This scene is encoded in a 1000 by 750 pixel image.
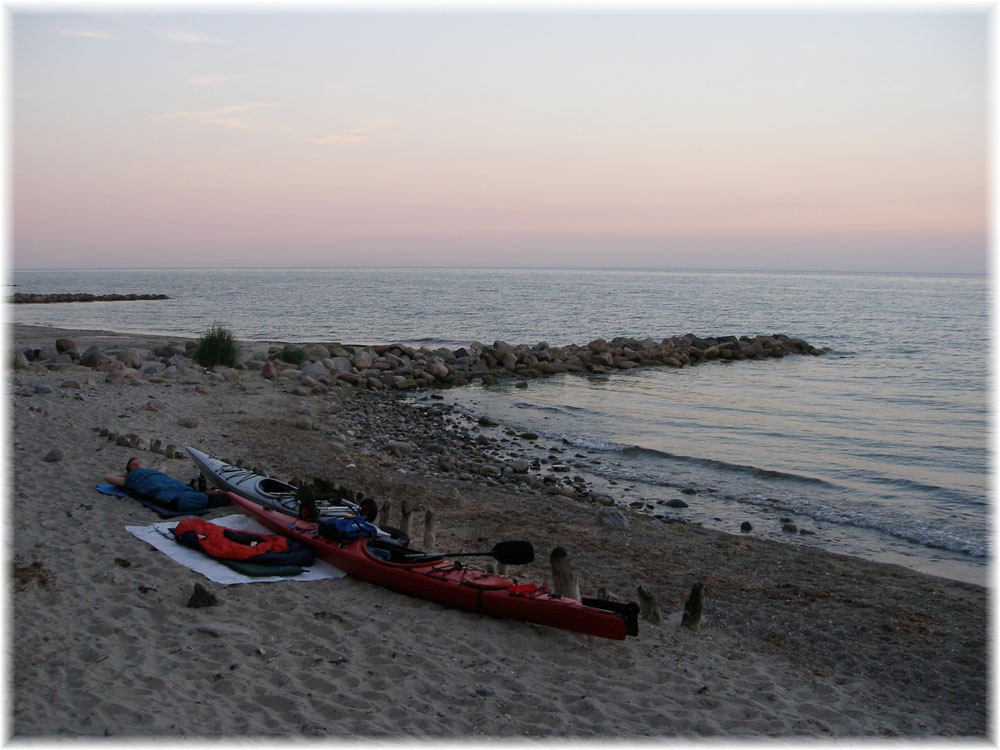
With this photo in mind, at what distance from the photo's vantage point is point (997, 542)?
9.82 metres

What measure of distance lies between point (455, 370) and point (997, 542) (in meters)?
17.1

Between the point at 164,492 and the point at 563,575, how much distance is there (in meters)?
4.99

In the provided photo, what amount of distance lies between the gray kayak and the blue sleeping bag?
0.42m

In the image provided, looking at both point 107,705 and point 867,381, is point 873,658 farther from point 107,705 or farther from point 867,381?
point 867,381

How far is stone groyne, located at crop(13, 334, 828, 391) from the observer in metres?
19.8

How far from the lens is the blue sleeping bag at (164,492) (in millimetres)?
8617

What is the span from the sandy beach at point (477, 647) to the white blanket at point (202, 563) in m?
0.11

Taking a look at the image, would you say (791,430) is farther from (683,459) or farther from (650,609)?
(650,609)

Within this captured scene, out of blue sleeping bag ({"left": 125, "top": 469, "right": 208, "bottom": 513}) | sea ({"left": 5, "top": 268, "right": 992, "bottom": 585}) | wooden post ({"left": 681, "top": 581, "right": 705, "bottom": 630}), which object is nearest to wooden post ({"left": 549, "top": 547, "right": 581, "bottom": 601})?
wooden post ({"left": 681, "top": 581, "right": 705, "bottom": 630})

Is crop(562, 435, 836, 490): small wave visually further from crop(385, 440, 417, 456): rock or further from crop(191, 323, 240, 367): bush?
crop(191, 323, 240, 367): bush

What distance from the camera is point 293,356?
925 inches

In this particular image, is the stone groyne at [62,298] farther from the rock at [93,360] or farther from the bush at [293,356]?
the rock at [93,360]

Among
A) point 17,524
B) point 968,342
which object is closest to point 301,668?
point 17,524

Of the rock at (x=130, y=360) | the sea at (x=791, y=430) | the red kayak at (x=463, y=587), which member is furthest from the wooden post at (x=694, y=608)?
the rock at (x=130, y=360)
